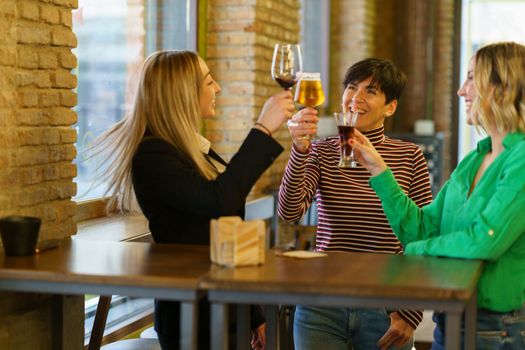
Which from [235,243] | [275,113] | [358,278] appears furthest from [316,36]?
[358,278]

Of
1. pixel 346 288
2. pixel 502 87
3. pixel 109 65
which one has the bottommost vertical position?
pixel 346 288

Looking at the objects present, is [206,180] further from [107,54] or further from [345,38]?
[345,38]

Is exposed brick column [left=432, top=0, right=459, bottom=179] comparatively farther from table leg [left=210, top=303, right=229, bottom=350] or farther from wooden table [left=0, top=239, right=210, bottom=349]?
table leg [left=210, top=303, right=229, bottom=350]

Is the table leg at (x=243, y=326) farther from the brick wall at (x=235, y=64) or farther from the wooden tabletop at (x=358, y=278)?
the brick wall at (x=235, y=64)

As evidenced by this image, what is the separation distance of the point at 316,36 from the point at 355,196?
17.1 ft

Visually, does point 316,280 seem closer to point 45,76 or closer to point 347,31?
point 45,76

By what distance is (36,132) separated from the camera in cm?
304

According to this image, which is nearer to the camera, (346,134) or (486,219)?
(486,219)

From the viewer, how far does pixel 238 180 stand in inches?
103

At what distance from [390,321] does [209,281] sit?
92 centimetres

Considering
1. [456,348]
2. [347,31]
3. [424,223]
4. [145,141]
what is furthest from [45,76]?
[347,31]

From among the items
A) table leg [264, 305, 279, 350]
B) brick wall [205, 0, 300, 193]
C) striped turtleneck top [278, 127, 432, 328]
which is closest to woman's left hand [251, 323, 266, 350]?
table leg [264, 305, 279, 350]

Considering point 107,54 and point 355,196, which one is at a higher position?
point 107,54

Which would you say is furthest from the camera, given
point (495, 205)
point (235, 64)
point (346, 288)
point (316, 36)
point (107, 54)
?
point (316, 36)
